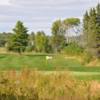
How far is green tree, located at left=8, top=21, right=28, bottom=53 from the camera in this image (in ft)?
327

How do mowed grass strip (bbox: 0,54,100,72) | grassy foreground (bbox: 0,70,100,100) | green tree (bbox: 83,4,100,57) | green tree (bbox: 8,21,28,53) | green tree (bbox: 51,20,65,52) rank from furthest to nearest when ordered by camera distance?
green tree (bbox: 51,20,65,52) → green tree (bbox: 8,21,28,53) → green tree (bbox: 83,4,100,57) → mowed grass strip (bbox: 0,54,100,72) → grassy foreground (bbox: 0,70,100,100)

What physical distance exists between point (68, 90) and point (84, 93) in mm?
1112

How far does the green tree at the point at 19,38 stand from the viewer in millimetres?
99812

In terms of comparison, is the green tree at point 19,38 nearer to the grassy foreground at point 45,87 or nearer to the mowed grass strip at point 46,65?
the mowed grass strip at point 46,65

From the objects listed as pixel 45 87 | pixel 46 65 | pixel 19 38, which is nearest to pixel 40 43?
pixel 19 38

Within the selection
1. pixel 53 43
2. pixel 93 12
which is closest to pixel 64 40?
pixel 53 43

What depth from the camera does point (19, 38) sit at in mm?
100938

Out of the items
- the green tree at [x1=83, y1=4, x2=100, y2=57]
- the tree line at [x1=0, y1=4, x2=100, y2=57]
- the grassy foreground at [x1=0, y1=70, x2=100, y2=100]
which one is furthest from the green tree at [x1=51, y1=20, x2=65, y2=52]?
the grassy foreground at [x1=0, y1=70, x2=100, y2=100]

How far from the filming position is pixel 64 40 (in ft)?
401

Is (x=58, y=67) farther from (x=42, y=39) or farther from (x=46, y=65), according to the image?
(x=42, y=39)

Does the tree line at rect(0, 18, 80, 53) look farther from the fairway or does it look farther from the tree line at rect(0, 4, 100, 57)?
the fairway

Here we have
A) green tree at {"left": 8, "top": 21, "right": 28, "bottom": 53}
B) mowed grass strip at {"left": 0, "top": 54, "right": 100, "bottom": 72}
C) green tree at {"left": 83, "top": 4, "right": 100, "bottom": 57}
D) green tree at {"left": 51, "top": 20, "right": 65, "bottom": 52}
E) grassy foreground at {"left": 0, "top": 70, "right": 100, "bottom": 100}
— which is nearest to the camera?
grassy foreground at {"left": 0, "top": 70, "right": 100, "bottom": 100}

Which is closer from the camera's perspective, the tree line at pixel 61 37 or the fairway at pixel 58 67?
the fairway at pixel 58 67

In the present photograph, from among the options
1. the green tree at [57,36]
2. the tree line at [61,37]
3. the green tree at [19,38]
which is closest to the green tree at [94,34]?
the tree line at [61,37]
